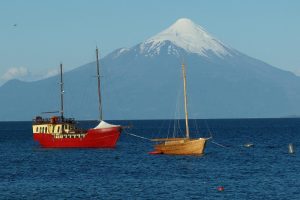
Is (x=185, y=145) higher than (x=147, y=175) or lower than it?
higher

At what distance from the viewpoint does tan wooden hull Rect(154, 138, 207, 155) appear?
110500 mm

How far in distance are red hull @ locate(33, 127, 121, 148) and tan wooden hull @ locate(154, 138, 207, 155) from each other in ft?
52.8

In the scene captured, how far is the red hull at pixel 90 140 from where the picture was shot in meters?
129

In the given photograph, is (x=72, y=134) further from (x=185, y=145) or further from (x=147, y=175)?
(x=147, y=175)

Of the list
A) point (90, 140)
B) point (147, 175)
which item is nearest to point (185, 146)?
point (147, 175)

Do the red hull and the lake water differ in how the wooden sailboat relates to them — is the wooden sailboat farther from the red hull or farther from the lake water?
the red hull

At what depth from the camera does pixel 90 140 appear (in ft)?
427

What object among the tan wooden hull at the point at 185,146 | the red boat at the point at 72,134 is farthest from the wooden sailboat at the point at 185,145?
the red boat at the point at 72,134

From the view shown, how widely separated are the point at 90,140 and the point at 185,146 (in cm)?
2396

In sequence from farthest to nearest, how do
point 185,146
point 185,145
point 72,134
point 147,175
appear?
point 72,134 → point 185,146 → point 185,145 → point 147,175

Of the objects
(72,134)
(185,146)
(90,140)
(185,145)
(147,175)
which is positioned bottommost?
(147,175)

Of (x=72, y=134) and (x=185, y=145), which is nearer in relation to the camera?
(x=185, y=145)

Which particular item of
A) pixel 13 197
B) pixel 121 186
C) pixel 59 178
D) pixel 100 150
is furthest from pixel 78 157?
pixel 13 197

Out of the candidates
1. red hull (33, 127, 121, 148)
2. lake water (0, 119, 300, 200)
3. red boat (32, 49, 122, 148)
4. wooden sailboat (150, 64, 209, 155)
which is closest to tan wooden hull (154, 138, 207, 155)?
wooden sailboat (150, 64, 209, 155)
